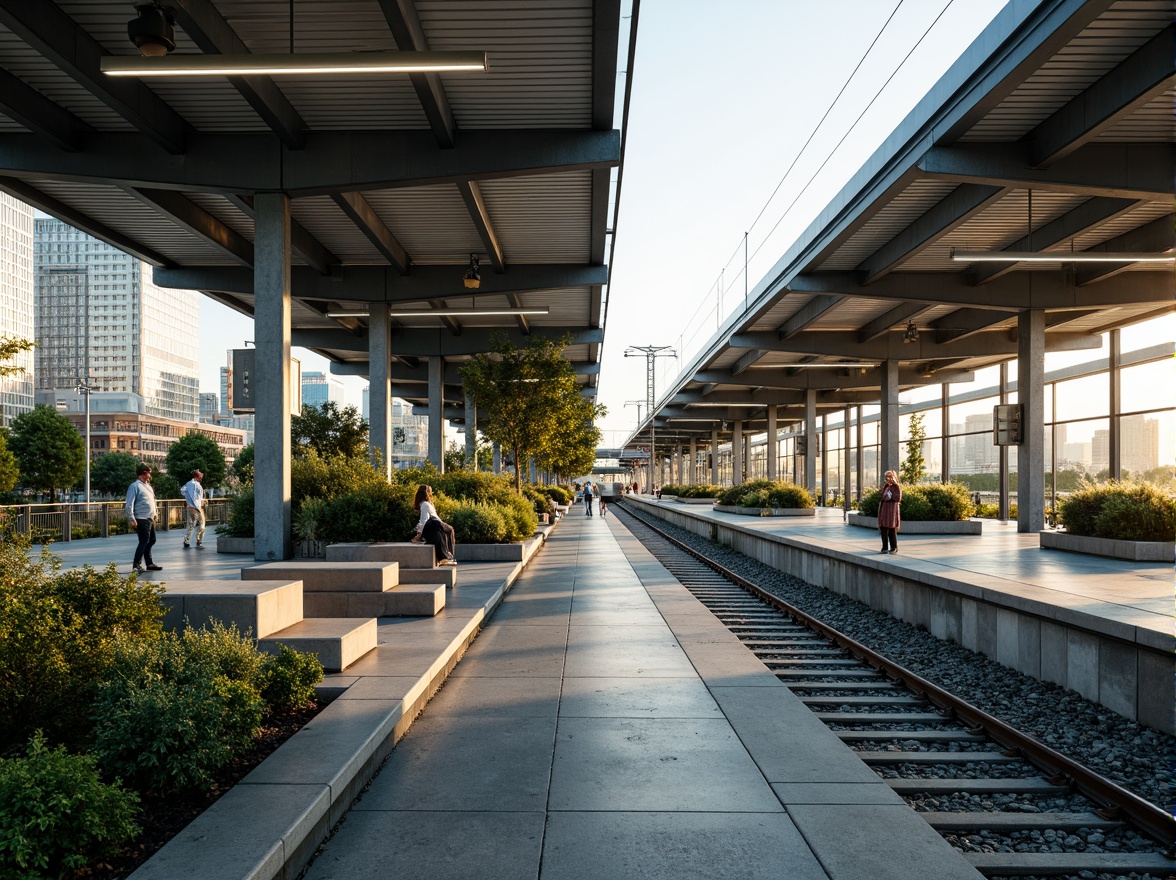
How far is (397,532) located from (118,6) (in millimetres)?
9311

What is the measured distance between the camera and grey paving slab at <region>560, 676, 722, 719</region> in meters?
7.02

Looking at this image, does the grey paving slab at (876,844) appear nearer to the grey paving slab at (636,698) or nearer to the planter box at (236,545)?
the grey paving slab at (636,698)

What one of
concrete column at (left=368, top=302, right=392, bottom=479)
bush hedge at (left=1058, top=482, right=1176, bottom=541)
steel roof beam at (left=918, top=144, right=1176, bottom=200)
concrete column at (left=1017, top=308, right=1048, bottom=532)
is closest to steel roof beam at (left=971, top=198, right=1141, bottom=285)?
steel roof beam at (left=918, top=144, right=1176, bottom=200)

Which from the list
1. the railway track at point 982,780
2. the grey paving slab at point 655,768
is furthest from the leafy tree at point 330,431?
the grey paving slab at point 655,768

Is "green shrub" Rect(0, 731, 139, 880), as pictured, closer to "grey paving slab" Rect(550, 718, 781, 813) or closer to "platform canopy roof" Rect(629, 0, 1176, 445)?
"grey paving slab" Rect(550, 718, 781, 813)

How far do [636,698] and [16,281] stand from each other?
623 ft

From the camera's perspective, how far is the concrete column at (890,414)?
3409 cm

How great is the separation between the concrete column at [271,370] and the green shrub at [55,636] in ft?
31.3

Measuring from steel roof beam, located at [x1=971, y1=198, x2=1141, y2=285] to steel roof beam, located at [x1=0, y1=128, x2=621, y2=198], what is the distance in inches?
440

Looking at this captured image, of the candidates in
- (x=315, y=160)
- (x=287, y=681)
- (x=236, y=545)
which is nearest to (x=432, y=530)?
(x=236, y=545)

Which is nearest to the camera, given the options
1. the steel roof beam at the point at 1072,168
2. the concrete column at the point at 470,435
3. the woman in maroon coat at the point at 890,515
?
the steel roof beam at the point at 1072,168

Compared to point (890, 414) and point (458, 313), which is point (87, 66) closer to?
point (458, 313)

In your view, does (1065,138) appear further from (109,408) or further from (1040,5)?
(109,408)

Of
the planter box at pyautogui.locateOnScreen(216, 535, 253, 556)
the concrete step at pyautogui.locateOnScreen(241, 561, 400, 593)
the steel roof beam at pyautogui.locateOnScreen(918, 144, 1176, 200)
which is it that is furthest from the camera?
the planter box at pyautogui.locateOnScreen(216, 535, 253, 556)
